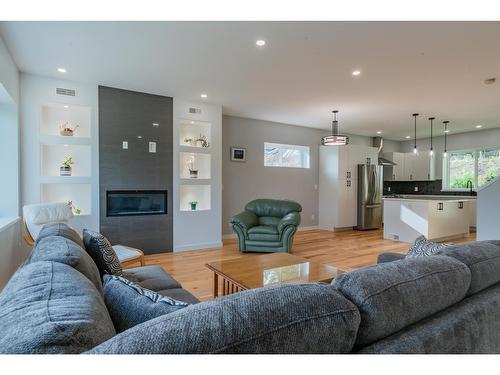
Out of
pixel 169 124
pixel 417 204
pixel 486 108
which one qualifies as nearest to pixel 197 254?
pixel 169 124

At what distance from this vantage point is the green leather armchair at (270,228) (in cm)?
444

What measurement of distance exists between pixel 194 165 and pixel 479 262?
471cm

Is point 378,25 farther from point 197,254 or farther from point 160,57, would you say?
point 197,254

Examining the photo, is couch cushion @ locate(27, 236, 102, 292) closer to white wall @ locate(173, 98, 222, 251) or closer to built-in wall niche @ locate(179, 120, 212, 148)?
white wall @ locate(173, 98, 222, 251)

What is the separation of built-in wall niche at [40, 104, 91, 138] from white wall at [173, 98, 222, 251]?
4.44 ft

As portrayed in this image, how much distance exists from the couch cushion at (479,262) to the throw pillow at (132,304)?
1.09 metres

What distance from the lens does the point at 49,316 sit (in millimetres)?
620

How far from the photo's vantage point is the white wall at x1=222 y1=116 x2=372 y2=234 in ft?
19.4

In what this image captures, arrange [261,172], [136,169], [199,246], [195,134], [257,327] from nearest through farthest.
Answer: [257,327], [136,169], [199,246], [195,134], [261,172]

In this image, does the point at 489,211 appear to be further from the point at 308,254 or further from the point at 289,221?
the point at 289,221

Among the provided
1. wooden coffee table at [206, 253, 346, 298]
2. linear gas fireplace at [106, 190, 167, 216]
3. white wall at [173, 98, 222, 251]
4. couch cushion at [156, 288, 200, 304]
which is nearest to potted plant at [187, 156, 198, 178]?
white wall at [173, 98, 222, 251]

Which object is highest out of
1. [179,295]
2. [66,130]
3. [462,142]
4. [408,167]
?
[462,142]

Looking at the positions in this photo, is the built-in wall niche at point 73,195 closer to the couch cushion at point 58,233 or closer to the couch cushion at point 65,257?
the couch cushion at point 58,233

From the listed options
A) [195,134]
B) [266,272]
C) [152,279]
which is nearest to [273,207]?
[195,134]
